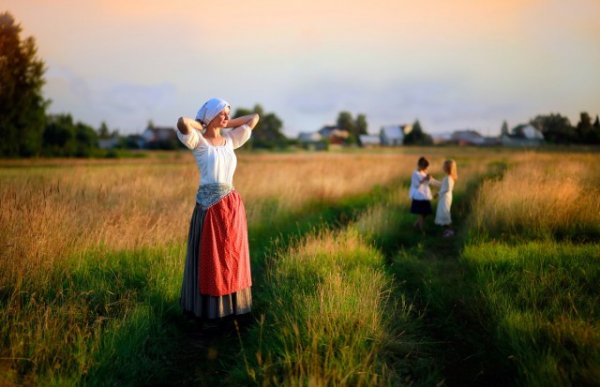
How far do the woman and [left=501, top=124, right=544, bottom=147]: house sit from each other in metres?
23.4

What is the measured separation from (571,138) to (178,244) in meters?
19.2

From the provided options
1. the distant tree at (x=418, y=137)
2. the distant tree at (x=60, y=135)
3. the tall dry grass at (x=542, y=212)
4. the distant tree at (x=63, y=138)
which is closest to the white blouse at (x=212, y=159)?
the tall dry grass at (x=542, y=212)

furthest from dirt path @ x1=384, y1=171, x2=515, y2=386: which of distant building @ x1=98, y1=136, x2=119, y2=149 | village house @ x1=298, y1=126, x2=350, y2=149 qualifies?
village house @ x1=298, y1=126, x2=350, y2=149

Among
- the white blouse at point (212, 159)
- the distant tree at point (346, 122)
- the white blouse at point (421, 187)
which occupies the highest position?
the distant tree at point (346, 122)

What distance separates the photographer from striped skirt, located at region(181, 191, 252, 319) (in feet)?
12.7

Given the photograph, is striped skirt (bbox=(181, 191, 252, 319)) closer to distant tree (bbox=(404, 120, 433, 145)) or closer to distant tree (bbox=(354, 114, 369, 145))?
distant tree (bbox=(404, 120, 433, 145))

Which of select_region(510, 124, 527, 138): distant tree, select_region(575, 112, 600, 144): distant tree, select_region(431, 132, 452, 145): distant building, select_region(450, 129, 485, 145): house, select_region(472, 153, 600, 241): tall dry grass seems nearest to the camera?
select_region(472, 153, 600, 241): tall dry grass

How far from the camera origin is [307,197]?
10.8 metres

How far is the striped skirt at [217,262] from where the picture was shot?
3.86m

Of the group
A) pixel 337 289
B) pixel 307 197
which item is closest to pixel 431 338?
pixel 337 289

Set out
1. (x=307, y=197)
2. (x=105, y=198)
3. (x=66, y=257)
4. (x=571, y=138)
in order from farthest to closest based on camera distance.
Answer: (x=571, y=138) < (x=307, y=197) < (x=105, y=198) < (x=66, y=257)

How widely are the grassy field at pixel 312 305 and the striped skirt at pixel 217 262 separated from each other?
0.33 m

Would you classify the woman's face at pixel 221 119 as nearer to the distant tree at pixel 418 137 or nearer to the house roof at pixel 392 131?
the distant tree at pixel 418 137

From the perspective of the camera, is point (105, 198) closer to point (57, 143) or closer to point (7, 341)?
point (7, 341)
